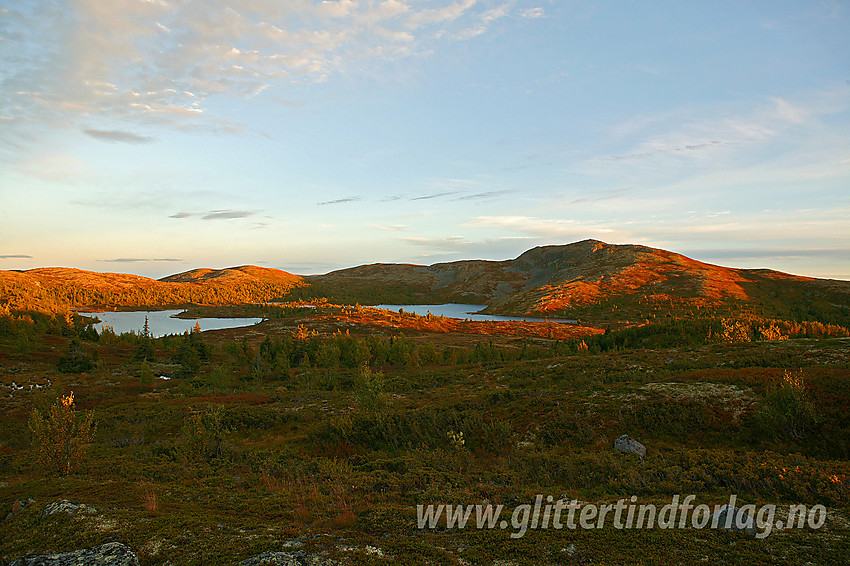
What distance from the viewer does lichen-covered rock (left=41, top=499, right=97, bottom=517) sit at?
1086 cm

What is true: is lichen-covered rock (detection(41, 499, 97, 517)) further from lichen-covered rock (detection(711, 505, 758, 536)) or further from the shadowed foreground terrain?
lichen-covered rock (detection(711, 505, 758, 536))

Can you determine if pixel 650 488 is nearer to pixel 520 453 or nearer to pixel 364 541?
pixel 520 453

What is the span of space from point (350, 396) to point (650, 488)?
116 feet

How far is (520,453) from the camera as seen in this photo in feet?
66.1

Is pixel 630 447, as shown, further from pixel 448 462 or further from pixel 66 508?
pixel 66 508

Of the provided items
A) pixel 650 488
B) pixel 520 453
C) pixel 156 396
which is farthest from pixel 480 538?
pixel 156 396

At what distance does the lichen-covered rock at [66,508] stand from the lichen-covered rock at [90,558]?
2079 millimetres

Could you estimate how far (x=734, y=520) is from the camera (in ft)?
32.0

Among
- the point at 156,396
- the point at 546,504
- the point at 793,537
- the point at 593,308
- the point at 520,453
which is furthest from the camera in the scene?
the point at 593,308

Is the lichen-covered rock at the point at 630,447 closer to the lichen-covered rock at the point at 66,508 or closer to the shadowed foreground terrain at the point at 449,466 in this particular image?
the shadowed foreground terrain at the point at 449,466

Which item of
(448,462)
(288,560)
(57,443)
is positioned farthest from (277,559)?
(57,443)

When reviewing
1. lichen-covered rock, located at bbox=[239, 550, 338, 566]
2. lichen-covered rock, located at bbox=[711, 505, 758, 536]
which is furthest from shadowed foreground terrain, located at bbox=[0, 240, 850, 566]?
lichen-covered rock, located at bbox=[711, 505, 758, 536]

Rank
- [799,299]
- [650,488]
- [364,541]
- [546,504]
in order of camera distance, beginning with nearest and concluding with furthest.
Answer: [364,541], [546,504], [650,488], [799,299]

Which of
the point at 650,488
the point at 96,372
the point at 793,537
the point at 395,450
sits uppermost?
the point at 793,537
